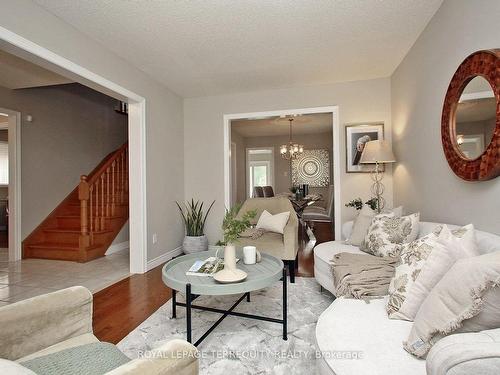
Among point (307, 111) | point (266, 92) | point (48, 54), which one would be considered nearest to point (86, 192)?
point (48, 54)

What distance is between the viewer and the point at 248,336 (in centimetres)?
183

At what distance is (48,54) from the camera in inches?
85.4

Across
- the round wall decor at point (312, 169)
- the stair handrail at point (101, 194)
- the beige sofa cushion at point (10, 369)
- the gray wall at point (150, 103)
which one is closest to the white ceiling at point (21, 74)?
the gray wall at point (150, 103)

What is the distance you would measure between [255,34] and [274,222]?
196cm

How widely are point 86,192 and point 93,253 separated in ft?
2.94

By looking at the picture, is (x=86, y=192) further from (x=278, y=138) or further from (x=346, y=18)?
(x=278, y=138)

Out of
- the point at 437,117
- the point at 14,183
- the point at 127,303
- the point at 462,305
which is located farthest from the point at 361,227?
the point at 14,183

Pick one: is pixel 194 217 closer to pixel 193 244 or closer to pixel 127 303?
pixel 193 244

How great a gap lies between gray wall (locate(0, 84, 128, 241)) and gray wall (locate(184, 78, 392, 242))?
1800mm

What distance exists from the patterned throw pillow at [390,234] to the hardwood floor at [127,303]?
1.08 metres

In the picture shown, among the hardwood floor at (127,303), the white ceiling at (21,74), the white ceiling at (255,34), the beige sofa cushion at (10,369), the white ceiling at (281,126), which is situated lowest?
the hardwood floor at (127,303)

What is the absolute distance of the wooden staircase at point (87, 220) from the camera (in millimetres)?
3934

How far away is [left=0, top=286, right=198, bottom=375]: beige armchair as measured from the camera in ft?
2.36

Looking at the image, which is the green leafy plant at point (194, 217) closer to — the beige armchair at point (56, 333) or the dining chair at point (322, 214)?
the dining chair at point (322, 214)
